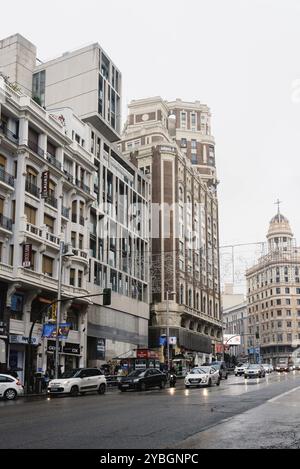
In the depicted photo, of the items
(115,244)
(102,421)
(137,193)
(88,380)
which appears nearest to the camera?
(102,421)

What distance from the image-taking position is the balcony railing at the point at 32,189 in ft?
141

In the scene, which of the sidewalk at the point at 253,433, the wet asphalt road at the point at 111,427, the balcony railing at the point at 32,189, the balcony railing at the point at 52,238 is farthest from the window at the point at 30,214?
the sidewalk at the point at 253,433

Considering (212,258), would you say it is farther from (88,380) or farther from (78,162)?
(88,380)

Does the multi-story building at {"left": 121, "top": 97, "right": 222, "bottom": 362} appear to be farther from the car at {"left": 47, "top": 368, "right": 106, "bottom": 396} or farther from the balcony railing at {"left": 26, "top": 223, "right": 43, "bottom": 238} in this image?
the car at {"left": 47, "top": 368, "right": 106, "bottom": 396}

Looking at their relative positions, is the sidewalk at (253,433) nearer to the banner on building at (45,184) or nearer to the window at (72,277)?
the banner on building at (45,184)

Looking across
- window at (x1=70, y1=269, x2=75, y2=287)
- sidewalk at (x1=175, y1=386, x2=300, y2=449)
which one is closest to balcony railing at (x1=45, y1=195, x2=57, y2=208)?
window at (x1=70, y1=269, x2=75, y2=287)

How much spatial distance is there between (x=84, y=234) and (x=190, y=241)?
32449 millimetres

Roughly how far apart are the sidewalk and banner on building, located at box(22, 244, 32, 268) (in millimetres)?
26171

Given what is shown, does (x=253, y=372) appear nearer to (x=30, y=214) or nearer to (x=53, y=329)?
(x=53, y=329)

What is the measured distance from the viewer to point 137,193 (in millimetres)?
70562

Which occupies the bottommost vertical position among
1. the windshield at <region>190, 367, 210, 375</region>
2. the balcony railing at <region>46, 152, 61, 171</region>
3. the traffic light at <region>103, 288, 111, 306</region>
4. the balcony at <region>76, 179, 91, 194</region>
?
the windshield at <region>190, 367, 210, 375</region>

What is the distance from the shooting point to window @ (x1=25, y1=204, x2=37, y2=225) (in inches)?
1688

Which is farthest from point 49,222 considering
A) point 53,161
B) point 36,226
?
point 53,161
